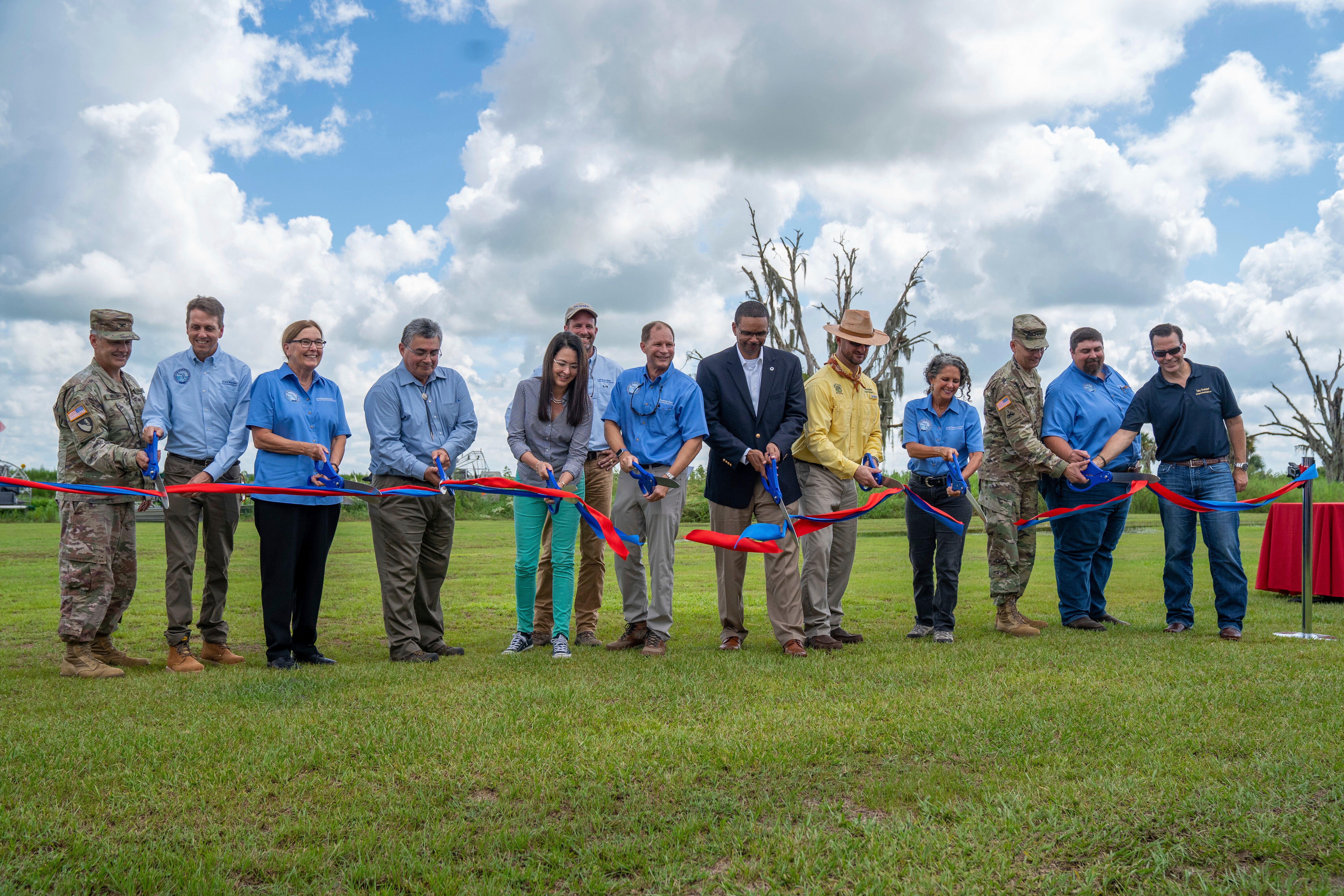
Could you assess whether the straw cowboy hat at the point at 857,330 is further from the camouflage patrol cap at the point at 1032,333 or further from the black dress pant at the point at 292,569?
the black dress pant at the point at 292,569

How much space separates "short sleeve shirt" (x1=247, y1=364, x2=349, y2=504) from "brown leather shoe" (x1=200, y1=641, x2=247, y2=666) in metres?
1.08

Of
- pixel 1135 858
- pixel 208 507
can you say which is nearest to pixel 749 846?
pixel 1135 858

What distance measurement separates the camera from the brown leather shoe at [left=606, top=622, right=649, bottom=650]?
5957 millimetres

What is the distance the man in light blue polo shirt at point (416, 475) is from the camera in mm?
5734

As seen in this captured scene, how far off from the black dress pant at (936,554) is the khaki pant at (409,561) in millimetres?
3273

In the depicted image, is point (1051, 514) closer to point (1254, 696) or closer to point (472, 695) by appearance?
point (1254, 696)

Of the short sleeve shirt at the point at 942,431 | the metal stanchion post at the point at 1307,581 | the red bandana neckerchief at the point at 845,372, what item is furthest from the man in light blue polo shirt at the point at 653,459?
the metal stanchion post at the point at 1307,581

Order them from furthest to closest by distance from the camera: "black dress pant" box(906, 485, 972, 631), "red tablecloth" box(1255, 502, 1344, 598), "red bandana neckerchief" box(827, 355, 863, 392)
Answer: "red tablecloth" box(1255, 502, 1344, 598) < "black dress pant" box(906, 485, 972, 631) < "red bandana neckerchief" box(827, 355, 863, 392)

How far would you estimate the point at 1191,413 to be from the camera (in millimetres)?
6559

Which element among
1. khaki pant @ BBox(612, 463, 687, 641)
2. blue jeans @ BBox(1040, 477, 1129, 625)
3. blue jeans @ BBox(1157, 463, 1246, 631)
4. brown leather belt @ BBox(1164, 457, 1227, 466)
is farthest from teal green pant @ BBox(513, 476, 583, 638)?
brown leather belt @ BBox(1164, 457, 1227, 466)

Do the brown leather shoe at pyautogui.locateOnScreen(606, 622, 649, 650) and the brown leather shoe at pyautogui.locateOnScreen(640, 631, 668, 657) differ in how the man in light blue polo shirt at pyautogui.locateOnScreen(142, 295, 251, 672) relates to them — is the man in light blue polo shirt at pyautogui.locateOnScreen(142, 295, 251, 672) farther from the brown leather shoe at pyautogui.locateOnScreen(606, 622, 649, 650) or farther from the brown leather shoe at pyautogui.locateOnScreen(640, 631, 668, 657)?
the brown leather shoe at pyautogui.locateOnScreen(640, 631, 668, 657)

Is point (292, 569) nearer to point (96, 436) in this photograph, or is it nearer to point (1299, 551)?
point (96, 436)

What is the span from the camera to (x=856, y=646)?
19.7ft

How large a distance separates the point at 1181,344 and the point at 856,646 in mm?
3335
